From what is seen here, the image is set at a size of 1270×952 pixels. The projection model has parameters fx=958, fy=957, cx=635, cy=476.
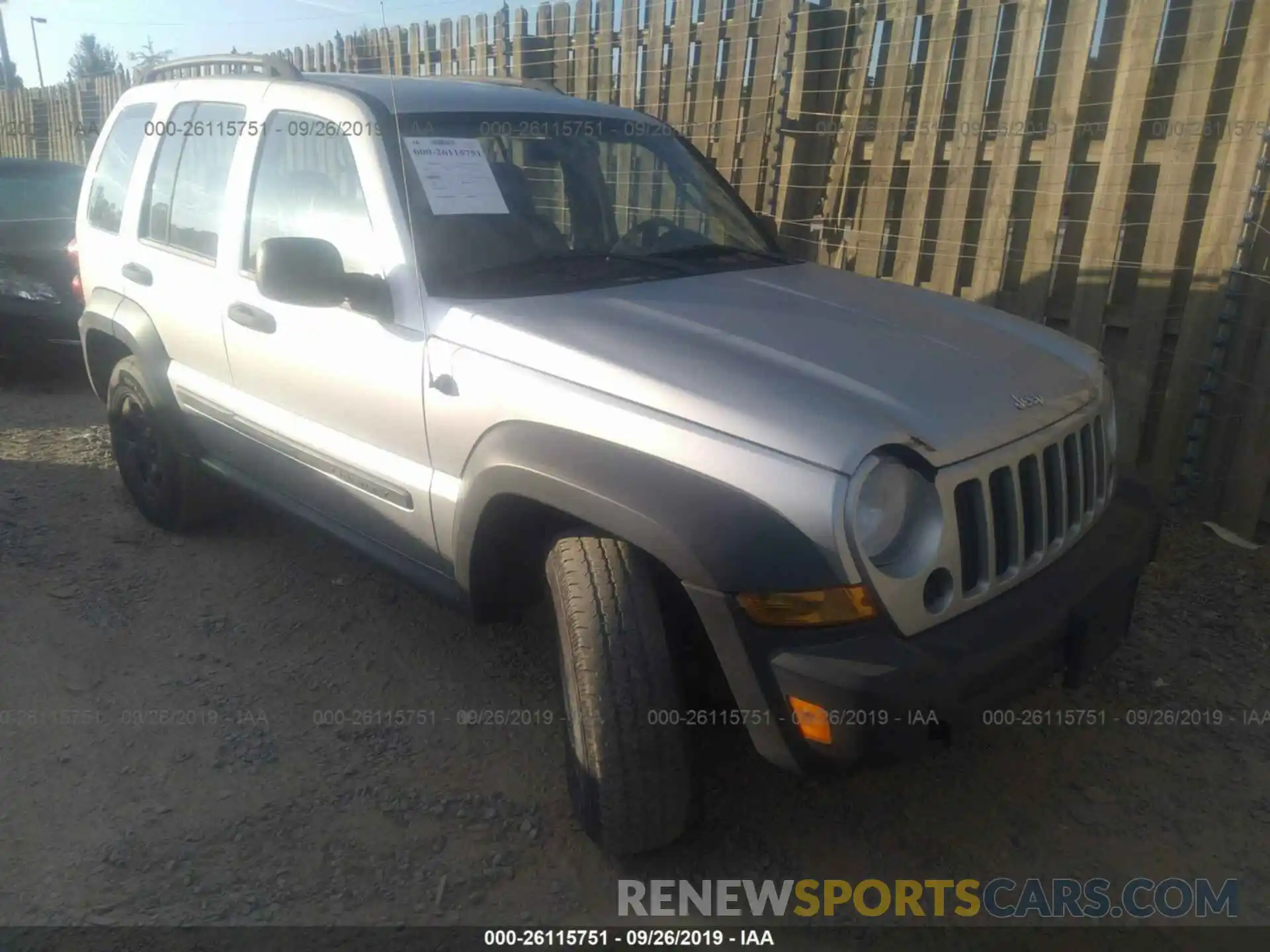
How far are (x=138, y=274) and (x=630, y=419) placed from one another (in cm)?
281

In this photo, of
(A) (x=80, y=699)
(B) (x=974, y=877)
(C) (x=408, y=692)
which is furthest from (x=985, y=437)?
(A) (x=80, y=699)

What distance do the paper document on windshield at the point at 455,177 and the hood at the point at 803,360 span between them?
40cm

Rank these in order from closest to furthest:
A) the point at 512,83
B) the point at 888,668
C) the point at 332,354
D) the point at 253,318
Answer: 1. the point at 888,668
2. the point at 332,354
3. the point at 253,318
4. the point at 512,83

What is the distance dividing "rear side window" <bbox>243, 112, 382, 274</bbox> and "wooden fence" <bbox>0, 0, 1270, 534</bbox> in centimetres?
328

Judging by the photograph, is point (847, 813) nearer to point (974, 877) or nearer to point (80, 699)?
point (974, 877)

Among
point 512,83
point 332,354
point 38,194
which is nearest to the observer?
point 332,354

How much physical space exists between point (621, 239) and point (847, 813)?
1.94 metres

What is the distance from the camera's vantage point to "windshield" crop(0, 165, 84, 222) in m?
6.98

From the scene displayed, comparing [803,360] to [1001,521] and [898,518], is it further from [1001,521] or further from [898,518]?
[1001,521]

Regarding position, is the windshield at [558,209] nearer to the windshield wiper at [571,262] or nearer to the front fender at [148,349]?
the windshield wiper at [571,262]

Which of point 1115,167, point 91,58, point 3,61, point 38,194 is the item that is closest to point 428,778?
point 1115,167

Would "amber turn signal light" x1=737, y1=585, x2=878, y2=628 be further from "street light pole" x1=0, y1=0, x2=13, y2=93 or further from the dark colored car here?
"street light pole" x1=0, y1=0, x2=13, y2=93

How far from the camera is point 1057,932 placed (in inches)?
91.7

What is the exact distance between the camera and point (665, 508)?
2094 mm
